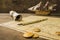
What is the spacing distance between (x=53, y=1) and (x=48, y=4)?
0.67ft

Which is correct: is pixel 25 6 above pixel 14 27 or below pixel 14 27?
above

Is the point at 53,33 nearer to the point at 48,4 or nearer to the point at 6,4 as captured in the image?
the point at 48,4

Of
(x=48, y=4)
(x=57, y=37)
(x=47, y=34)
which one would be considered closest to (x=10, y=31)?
(x=47, y=34)

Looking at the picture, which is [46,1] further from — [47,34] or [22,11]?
[47,34]

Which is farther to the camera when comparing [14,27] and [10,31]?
[14,27]

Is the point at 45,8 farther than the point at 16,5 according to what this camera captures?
No

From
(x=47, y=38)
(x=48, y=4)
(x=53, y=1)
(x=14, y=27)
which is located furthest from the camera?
(x=53, y=1)

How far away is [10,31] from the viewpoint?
5.16 ft

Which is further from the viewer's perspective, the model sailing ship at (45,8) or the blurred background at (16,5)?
the blurred background at (16,5)

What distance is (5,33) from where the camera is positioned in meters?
1.52

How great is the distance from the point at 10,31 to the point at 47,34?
417 mm

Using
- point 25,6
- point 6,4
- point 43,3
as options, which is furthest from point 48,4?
point 6,4

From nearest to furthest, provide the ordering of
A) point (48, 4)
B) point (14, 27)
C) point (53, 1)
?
point (14, 27)
point (48, 4)
point (53, 1)

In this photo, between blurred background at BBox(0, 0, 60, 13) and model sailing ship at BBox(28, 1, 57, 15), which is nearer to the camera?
model sailing ship at BBox(28, 1, 57, 15)
